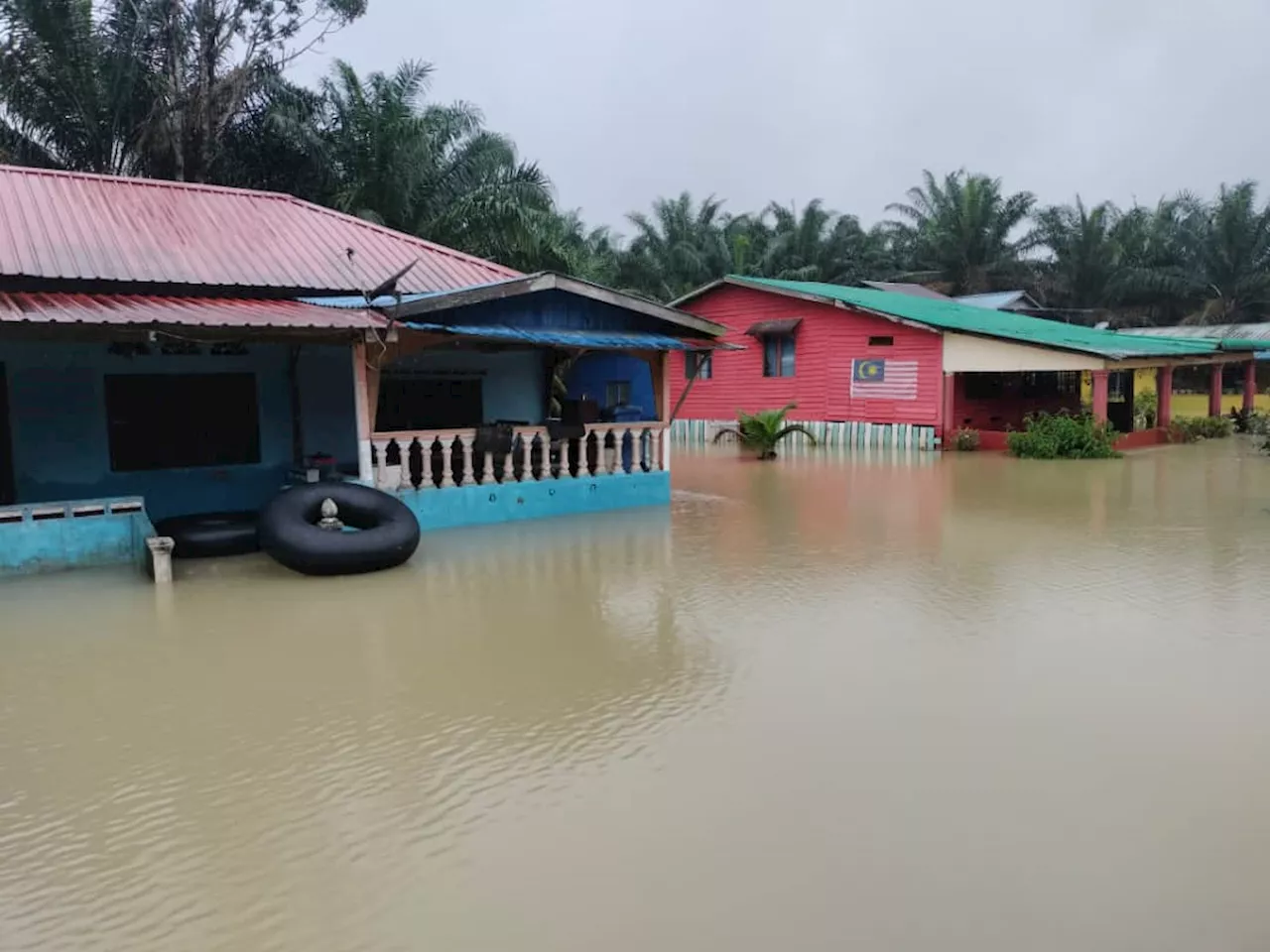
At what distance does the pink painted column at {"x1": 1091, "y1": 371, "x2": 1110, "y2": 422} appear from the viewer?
1789 cm

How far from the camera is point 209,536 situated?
28.8 ft

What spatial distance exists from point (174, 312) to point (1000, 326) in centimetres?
1640

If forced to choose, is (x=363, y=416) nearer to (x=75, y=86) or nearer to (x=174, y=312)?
(x=174, y=312)

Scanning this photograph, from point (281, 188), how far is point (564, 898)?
22125 millimetres

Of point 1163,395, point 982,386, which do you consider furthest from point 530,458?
point 1163,395

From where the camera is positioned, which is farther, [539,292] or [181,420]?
[539,292]

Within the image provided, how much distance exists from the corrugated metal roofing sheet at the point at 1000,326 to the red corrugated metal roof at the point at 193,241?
378 inches

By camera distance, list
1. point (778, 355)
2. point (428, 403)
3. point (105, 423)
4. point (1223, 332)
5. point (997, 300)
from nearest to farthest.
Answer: point (105, 423)
point (428, 403)
point (778, 355)
point (1223, 332)
point (997, 300)

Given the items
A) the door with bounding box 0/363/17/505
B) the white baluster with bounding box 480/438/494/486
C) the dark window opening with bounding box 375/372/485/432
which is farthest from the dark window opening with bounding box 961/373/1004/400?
the door with bounding box 0/363/17/505

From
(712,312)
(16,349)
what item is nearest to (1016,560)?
(16,349)

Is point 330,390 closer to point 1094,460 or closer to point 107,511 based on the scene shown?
point 107,511

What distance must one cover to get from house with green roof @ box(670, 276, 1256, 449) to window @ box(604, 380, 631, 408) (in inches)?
111

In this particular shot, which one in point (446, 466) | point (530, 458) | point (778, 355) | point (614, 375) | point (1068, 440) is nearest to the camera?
point (446, 466)

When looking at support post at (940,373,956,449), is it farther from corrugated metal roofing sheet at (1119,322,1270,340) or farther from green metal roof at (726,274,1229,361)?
corrugated metal roofing sheet at (1119,322,1270,340)
